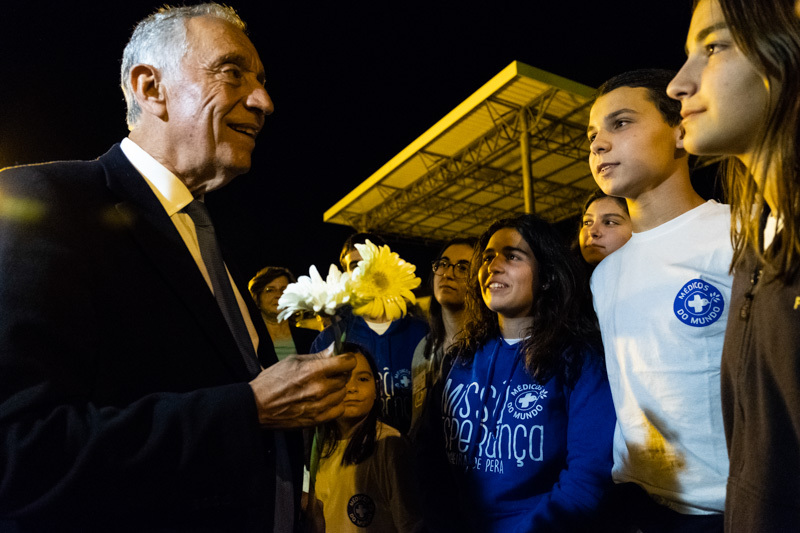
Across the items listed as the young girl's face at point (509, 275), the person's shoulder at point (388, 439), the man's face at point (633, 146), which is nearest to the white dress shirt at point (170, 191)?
the young girl's face at point (509, 275)

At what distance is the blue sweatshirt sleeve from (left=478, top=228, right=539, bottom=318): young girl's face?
0.52m

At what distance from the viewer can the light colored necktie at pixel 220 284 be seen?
1.70 m

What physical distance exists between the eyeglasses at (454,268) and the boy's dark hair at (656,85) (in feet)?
6.97

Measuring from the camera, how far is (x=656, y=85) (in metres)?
2.27

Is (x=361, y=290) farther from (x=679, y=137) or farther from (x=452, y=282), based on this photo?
(x=452, y=282)

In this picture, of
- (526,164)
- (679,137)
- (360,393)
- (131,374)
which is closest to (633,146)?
(679,137)

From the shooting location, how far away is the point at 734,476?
1.19 metres

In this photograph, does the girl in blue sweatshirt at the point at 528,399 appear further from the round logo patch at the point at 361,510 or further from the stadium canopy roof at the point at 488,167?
the stadium canopy roof at the point at 488,167

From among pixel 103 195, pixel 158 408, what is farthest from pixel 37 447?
pixel 103 195

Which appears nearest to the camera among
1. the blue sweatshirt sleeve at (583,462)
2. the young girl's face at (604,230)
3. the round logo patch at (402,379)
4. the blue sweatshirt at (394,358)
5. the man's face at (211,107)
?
the man's face at (211,107)

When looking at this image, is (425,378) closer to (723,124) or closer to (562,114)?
(723,124)

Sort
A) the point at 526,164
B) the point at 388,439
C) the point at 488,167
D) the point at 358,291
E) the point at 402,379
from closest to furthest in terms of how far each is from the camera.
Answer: the point at 358,291 < the point at 388,439 < the point at 402,379 < the point at 526,164 < the point at 488,167

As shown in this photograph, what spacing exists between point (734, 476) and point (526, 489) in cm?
112

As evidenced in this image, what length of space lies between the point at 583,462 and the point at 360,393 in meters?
1.60
